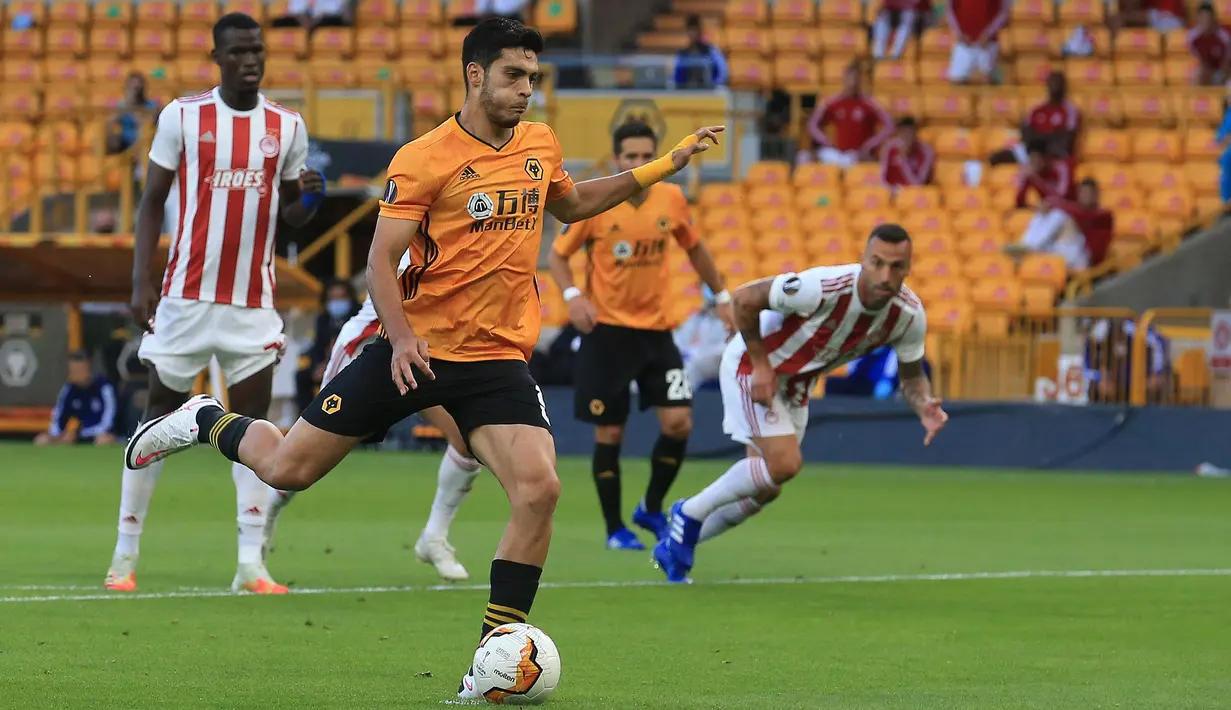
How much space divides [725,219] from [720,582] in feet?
47.1

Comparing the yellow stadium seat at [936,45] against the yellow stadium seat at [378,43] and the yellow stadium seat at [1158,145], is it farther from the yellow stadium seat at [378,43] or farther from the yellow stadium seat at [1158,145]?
the yellow stadium seat at [378,43]

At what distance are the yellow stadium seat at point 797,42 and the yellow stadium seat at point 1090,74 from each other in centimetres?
335

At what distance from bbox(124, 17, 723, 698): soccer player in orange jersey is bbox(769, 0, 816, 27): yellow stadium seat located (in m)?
21.2

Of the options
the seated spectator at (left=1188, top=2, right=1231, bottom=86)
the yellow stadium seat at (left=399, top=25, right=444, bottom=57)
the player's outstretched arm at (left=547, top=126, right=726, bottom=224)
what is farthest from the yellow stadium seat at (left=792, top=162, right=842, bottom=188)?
the player's outstretched arm at (left=547, top=126, right=726, bottom=224)

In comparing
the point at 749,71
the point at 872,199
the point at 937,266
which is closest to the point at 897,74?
the point at 749,71

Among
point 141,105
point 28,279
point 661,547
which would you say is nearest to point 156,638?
point 661,547

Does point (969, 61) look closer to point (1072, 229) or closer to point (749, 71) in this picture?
point (749, 71)

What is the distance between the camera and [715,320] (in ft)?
64.9

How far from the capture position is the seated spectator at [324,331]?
1978 centimetres

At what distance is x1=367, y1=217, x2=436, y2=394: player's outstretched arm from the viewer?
597 centimetres

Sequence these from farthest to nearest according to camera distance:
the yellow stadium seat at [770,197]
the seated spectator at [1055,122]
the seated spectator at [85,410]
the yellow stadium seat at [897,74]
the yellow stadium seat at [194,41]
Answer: the yellow stadium seat at [194,41] < the yellow stadium seat at [897,74] < the yellow stadium seat at [770,197] < the seated spectator at [1055,122] < the seated spectator at [85,410]

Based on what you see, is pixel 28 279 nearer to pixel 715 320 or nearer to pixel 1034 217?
pixel 715 320

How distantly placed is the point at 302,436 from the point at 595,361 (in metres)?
5.03

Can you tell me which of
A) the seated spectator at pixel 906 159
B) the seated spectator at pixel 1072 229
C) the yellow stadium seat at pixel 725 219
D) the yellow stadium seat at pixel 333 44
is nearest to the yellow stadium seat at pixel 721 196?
the yellow stadium seat at pixel 725 219
